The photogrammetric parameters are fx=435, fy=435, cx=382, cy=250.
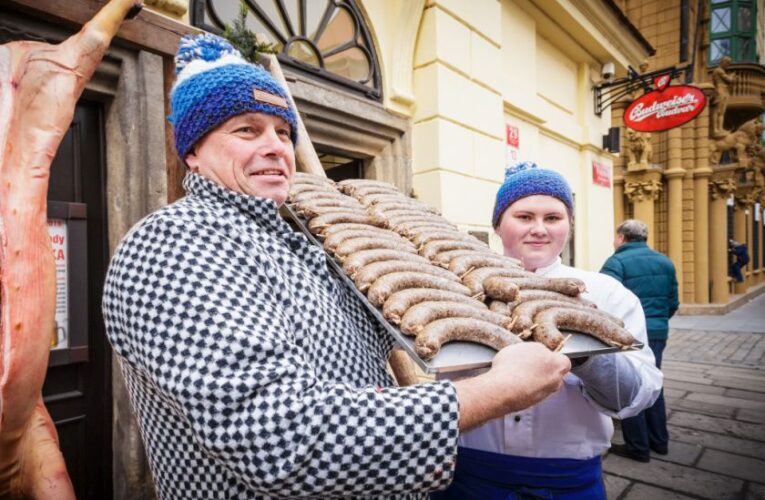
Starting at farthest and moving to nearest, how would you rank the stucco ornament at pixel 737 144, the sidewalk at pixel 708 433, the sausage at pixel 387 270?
the stucco ornament at pixel 737 144 < the sidewalk at pixel 708 433 < the sausage at pixel 387 270

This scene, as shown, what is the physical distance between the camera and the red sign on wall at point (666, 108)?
8.12 m

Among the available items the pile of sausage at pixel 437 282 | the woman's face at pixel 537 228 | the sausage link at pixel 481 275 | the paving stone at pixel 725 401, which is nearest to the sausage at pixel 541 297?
the pile of sausage at pixel 437 282

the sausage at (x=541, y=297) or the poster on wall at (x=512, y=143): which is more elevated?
the poster on wall at (x=512, y=143)

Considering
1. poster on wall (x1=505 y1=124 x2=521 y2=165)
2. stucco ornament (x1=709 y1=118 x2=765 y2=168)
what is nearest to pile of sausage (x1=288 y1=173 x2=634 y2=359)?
poster on wall (x1=505 y1=124 x2=521 y2=165)

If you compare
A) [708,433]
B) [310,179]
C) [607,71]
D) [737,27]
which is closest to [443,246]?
[310,179]

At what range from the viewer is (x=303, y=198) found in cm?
197

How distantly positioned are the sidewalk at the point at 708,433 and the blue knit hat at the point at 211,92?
417cm

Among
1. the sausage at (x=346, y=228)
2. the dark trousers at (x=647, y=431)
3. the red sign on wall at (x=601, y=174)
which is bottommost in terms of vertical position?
Result: the dark trousers at (x=647, y=431)

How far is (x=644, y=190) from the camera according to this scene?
1412 cm

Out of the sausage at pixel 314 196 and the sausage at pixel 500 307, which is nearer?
the sausage at pixel 500 307

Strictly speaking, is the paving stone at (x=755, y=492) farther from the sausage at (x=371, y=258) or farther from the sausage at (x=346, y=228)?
the sausage at (x=346, y=228)

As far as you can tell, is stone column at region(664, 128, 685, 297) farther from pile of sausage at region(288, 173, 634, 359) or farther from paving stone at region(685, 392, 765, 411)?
pile of sausage at region(288, 173, 634, 359)

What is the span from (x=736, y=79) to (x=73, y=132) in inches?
848

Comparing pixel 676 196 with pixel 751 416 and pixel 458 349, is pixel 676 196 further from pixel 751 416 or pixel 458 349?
pixel 458 349
